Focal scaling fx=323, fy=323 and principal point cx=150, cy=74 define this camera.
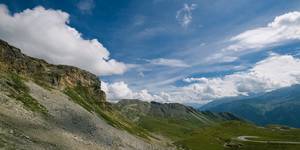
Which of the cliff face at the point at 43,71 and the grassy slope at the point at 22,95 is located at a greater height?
the cliff face at the point at 43,71

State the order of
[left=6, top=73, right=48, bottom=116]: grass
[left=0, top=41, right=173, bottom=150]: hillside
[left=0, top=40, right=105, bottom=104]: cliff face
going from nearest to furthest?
1. [left=0, top=41, right=173, bottom=150]: hillside
2. [left=6, top=73, right=48, bottom=116]: grass
3. [left=0, top=40, right=105, bottom=104]: cliff face

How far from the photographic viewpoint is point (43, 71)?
146m

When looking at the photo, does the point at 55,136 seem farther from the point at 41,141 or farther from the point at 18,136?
the point at 18,136

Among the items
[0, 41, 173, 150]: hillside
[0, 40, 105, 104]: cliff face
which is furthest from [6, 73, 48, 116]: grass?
[0, 40, 105, 104]: cliff face

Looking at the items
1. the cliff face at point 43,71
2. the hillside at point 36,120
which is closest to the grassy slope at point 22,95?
the hillside at point 36,120

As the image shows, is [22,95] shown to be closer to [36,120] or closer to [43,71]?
[36,120]

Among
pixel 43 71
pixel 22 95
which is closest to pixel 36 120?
pixel 22 95

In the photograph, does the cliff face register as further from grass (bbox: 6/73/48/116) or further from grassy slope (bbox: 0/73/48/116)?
grassy slope (bbox: 0/73/48/116)

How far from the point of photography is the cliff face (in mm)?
120938

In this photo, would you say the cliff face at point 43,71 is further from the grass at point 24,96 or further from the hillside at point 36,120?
the grass at point 24,96

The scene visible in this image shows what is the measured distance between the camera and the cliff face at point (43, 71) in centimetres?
12094

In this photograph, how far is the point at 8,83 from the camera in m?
88.1

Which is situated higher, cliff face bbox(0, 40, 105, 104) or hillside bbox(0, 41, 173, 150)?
cliff face bbox(0, 40, 105, 104)

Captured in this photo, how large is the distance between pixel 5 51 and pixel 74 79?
61100 millimetres
